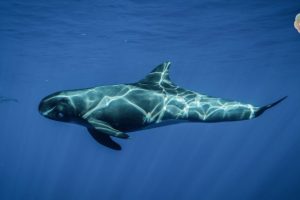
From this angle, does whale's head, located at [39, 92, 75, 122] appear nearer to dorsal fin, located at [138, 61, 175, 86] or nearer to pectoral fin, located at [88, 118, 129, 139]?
pectoral fin, located at [88, 118, 129, 139]

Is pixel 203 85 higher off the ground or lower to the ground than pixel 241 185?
higher

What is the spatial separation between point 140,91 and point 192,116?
1.29 metres

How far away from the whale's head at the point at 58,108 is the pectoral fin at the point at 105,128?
24.7 inches

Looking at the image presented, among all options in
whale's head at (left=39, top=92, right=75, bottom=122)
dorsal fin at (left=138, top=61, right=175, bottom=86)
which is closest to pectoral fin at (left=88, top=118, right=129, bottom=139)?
whale's head at (left=39, top=92, right=75, bottom=122)

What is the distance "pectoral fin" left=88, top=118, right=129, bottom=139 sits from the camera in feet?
18.6

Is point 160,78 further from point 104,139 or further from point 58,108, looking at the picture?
point 58,108

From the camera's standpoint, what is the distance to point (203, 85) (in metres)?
57.4

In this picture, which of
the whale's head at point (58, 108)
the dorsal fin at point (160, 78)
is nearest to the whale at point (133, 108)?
the whale's head at point (58, 108)

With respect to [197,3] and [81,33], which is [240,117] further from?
[81,33]

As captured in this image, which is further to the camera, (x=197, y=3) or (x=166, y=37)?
(x=166, y=37)

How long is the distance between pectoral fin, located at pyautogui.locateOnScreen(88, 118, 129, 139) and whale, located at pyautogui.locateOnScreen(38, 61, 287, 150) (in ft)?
0.11

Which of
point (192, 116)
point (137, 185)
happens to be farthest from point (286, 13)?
point (137, 185)

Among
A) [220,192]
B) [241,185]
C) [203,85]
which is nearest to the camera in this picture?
[220,192]

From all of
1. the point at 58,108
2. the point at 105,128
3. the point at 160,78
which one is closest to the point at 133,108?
the point at 105,128
